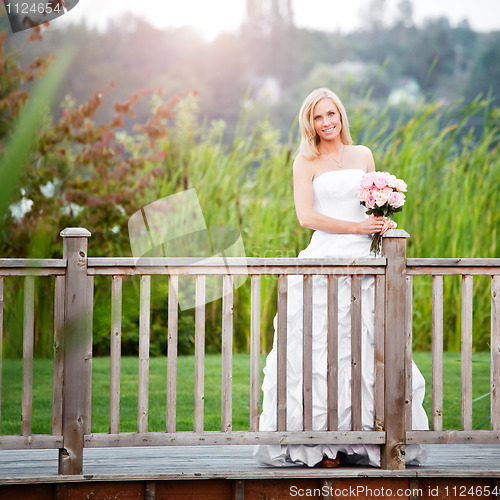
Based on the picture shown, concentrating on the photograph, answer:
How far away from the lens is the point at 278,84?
61.9 feet

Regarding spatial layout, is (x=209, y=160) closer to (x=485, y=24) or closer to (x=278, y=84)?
(x=278, y=84)

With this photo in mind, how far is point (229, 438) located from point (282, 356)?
1.28ft

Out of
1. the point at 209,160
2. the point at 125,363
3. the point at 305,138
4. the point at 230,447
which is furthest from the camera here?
the point at 209,160

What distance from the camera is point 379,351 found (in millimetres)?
3191

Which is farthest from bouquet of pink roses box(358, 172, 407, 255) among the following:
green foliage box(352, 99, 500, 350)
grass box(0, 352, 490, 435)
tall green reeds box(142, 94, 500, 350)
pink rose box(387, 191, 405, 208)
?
green foliage box(352, 99, 500, 350)

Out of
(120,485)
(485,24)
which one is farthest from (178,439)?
(485,24)

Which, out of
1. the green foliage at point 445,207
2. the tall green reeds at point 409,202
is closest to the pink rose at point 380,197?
the tall green reeds at point 409,202

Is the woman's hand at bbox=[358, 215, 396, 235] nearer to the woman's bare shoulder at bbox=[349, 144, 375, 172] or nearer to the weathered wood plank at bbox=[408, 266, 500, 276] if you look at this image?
the weathered wood plank at bbox=[408, 266, 500, 276]

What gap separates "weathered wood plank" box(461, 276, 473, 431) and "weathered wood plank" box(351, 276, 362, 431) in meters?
0.42

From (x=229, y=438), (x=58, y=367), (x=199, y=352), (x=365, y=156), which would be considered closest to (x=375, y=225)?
(x=365, y=156)

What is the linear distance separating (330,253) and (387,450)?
86 cm

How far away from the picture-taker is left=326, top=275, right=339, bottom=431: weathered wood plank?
124 inches

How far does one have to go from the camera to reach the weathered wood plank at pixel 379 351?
318 centimetres

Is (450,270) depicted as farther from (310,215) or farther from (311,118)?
(311,118)
